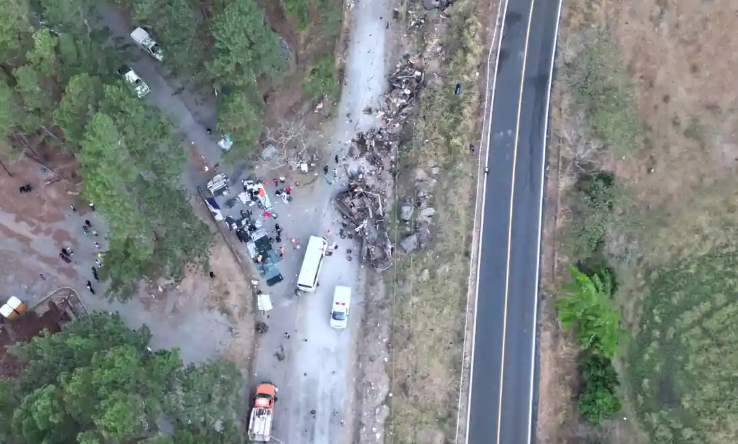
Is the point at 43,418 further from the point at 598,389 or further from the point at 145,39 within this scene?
the point at 598,389

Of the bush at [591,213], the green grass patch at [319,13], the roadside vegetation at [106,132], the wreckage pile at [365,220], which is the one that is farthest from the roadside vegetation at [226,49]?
the bush at [591,213]

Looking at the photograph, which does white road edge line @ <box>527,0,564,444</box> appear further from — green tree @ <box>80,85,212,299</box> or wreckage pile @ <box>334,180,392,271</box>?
green tree @ <box>80,85,212,299</box>

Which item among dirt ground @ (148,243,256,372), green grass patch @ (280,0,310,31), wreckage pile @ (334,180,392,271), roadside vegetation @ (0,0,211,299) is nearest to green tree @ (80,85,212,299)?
roadside vegetation @ (0,0,211,299)

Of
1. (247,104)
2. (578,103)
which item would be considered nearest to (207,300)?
(247,104)

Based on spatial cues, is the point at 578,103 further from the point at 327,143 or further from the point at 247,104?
the point at 247,104

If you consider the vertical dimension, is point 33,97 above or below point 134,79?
below

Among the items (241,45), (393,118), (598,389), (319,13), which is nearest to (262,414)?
(598,389)
